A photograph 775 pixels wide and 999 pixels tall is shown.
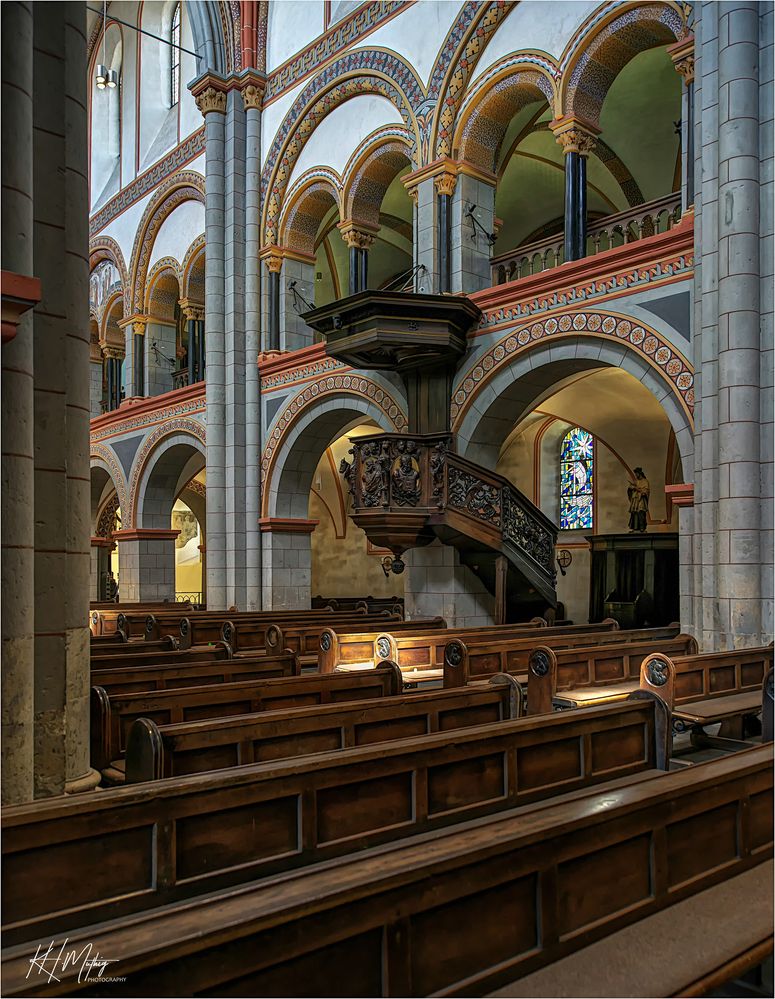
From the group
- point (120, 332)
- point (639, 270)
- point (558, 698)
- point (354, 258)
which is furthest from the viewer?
point (120, 332)

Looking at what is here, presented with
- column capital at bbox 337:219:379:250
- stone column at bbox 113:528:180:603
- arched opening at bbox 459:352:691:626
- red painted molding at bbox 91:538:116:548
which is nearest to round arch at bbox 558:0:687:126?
arched opening at bbox 459:352:691:626

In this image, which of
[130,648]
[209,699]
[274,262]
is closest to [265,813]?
[209,699]

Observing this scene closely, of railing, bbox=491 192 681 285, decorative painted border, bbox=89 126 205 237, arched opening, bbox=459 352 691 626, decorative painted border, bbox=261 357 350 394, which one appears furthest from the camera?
decorative painted border, bbox=89 126 205 237

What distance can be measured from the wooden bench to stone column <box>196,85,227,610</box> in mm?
12975

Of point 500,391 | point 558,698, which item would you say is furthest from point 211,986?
point 500,391

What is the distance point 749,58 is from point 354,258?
712cm

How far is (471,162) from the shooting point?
480 inches

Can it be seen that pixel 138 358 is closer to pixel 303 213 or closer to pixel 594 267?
pixel 303 213

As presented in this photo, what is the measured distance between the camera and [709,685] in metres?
6.64

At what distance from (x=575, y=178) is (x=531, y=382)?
2.71 m

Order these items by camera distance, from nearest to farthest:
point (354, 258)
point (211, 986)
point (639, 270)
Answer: point (211, 986), point (639, 270), point (354, 258)

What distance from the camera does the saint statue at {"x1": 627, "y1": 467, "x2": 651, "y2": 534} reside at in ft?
53.5

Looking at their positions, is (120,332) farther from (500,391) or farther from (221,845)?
(221,845)

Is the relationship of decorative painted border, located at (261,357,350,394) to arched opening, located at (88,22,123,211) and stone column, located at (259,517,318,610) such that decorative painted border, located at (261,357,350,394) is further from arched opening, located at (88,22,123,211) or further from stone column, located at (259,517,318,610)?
arched opening, located at (88,22,123,211)
